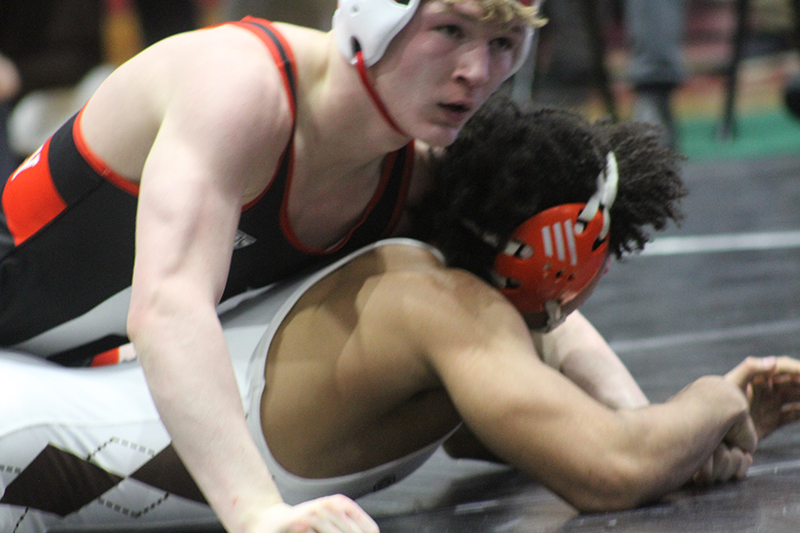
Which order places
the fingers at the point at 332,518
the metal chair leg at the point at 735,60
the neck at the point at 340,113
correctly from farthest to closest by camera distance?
the metal chair leg at the point at 735,60, the neck at the point at 340,113, the fingers at the point at 332,518

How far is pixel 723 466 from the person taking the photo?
154 centimetres

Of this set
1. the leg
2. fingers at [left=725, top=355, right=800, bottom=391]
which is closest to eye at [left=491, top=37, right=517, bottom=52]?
fingers at [left=725, top=355, right=800, bottom=391]

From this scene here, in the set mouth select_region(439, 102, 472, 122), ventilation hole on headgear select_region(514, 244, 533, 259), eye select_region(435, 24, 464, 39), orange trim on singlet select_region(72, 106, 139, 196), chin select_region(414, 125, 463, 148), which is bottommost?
ventilation hole on headgear select_region(514, 244, 533, 259)

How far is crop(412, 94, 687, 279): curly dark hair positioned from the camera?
4.91 ft

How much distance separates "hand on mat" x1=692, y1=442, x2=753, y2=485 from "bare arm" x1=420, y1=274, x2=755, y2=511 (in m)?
0.12

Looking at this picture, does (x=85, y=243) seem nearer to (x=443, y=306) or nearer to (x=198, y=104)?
(x=198, y=104)

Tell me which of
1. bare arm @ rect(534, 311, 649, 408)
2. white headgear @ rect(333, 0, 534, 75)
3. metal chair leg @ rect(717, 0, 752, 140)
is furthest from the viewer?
metal chair leg @ rect(717, 0, 752, 140)

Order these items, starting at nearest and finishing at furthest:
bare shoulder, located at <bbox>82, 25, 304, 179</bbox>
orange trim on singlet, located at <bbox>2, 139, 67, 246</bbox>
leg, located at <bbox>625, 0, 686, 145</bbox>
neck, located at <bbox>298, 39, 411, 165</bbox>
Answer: bare shoulder, located at <bbox>82, 25, 304, 179</bbox> → neck, located at <bbox>298, 39, 411, 165</bbox> → orange trim on singlet, located at <bbox>2, 139, 67, 246</bbox> → leg, located at <bbox>625, 0, 686, 145</bbox>

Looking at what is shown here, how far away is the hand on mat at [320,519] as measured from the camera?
1090 mm

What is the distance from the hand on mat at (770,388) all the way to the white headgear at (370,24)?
0.71m

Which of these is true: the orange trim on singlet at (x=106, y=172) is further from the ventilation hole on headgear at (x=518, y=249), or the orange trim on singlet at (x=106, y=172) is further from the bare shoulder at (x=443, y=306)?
the ventilation hole on headgear at (x=518, y=249)

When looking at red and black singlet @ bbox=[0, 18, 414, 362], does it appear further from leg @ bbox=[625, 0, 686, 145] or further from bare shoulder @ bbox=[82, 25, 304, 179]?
leg @ bbox=[625, 0, 686, 145]

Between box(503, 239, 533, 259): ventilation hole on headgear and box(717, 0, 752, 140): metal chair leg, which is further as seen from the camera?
box(717, 0, 752, 140): metal chair leg

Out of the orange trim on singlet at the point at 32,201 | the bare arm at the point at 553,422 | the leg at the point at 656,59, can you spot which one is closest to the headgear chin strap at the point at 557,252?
the bare arm at the point at 553,422
